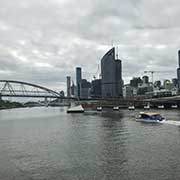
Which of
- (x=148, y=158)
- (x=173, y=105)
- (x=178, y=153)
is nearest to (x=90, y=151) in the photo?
(x=148, y=158)

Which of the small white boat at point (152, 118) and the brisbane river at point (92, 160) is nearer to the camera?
the brisbane river at point (92, 160)

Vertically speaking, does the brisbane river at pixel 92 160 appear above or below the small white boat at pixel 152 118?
below

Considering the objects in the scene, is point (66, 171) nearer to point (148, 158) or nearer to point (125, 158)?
point (125, 158)

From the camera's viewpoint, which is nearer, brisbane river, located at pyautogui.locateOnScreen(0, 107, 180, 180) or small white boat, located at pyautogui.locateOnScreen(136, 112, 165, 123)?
brisbane river, located at pyautogui.locateOnScreen(0, 107, 180, 180)

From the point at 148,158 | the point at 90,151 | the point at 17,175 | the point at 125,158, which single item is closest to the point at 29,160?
the point at 17,175

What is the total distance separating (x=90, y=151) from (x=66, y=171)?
864 cm

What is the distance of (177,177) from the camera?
2162cm

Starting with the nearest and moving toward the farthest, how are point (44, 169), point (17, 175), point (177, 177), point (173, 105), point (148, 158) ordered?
point (177, 177) < point (17, 175) < point (44, 169) < point (148, 158) < point (173, 105)

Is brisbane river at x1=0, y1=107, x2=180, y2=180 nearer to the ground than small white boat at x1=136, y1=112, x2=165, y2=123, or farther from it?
nearer to the ground

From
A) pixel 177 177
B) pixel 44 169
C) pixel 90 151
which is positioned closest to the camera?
pixel 177 177

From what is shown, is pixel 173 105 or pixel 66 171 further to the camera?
pixel 173 105

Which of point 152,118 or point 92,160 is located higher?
point 152,118

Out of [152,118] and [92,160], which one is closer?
[92,160]

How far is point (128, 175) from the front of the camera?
22.7 m
